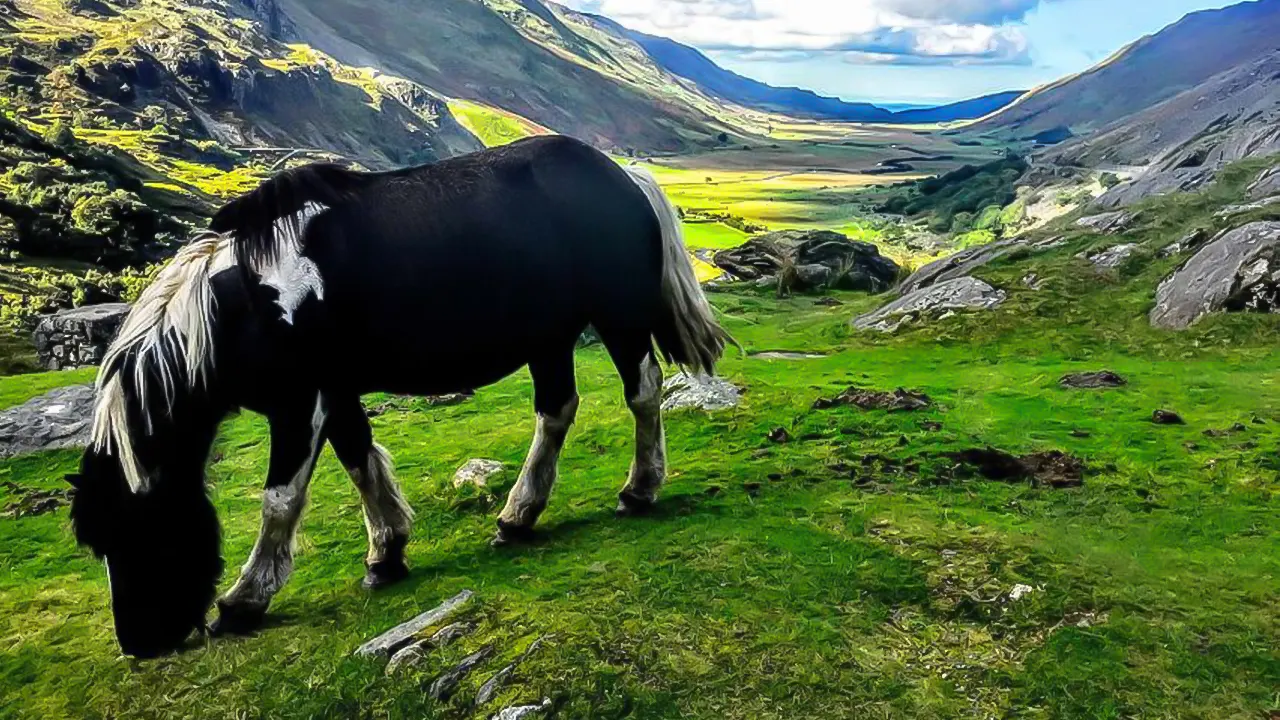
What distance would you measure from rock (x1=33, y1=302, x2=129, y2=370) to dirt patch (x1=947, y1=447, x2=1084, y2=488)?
800 inches

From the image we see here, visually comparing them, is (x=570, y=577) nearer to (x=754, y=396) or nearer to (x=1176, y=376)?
(x=754, y=396)

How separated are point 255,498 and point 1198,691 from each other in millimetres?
8420

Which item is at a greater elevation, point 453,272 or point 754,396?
point 453,272

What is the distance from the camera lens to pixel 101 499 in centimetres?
570

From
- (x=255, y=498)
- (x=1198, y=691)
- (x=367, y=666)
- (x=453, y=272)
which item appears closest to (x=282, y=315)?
(x=453, y=272)

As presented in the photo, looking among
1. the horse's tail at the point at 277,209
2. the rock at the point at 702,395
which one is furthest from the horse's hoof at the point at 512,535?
the rock at the point at 702,395

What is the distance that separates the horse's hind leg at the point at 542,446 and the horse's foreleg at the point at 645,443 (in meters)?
0.59

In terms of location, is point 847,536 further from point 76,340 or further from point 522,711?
point 76,340

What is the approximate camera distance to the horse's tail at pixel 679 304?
770cm

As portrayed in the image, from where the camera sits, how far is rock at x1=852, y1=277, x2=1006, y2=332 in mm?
17864

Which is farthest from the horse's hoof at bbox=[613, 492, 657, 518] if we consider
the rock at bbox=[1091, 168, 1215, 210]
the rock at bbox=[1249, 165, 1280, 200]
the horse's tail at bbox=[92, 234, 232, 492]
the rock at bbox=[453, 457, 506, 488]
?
the rock at bbox=[1091, 168, 1215, 210]

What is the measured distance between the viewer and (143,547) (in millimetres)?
5762

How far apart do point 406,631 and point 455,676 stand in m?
0.72

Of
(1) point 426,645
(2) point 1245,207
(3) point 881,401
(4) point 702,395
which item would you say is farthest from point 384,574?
(2) point 1245,207
